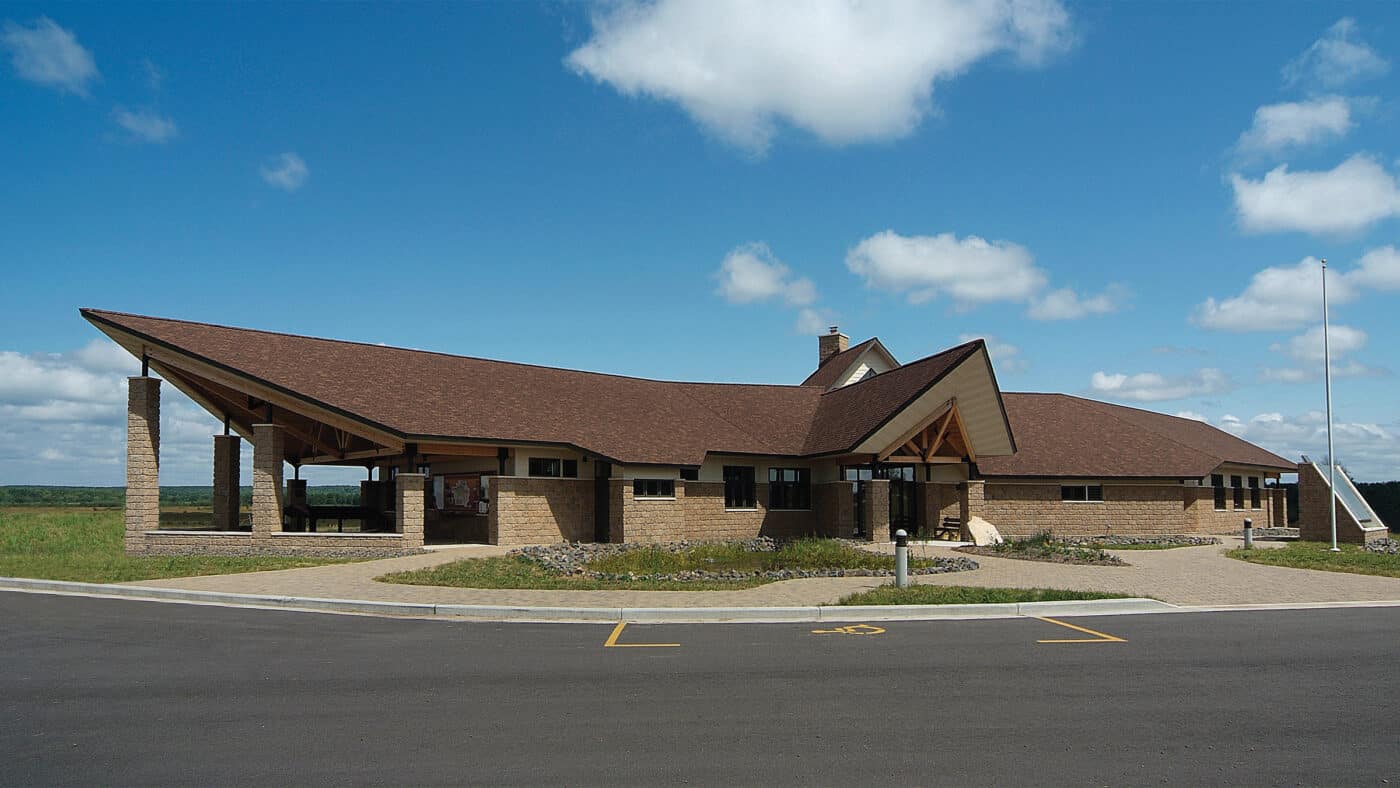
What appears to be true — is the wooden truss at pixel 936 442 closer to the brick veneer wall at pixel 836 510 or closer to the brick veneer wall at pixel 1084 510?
the brick veneer wall at pixel 836 510

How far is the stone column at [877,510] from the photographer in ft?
93.0

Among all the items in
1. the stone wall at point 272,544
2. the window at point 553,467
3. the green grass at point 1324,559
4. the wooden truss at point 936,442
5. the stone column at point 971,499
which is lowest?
the green grass at point 1324,559

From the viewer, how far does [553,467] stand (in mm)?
27484

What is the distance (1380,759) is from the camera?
6.65 metres

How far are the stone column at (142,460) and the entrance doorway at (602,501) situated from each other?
11298mm

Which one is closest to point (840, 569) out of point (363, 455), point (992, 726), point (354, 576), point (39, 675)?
point (354, 576)

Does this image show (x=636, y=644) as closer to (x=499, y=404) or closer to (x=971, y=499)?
(x=499, y=404)

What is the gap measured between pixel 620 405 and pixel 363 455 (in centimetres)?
804

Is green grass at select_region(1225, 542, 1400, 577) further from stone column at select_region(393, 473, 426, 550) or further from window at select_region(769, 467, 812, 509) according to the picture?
stone column at select_region(393, 473, 426, 550)

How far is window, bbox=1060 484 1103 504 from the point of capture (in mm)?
33281

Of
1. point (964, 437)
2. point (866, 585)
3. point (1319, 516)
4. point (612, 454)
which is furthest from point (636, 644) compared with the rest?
point (1319, 516)

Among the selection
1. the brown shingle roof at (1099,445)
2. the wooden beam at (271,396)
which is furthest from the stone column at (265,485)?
the brown shingle roof at (1099,445)

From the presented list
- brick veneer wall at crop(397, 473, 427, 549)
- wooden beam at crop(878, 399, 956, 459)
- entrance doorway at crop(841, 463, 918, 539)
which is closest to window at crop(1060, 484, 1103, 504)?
entrance doorway at crop(841, 463, 918, 539)

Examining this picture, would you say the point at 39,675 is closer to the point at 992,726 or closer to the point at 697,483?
the point at 992,726
